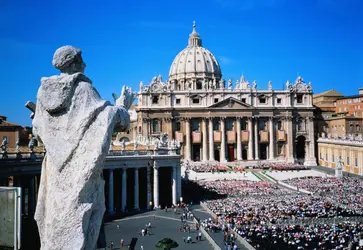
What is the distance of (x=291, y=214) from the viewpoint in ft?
104

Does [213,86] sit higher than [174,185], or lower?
higher

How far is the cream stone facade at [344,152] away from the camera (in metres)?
59.8

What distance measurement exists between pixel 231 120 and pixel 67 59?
7441cm

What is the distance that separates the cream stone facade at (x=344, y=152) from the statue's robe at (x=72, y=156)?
196ft

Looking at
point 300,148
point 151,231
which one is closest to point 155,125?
point 300,148

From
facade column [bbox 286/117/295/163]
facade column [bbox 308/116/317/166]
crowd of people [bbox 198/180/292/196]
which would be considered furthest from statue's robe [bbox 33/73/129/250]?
facade column [bbox 308/116/317/166]

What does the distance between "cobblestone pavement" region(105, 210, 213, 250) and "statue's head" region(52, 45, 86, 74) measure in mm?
20510

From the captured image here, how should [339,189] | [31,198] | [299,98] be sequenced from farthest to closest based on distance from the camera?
[299,98], [339,189], [31,198]

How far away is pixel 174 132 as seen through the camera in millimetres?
77688

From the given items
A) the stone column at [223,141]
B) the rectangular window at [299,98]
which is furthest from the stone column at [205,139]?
the rectangular window at [299,98]

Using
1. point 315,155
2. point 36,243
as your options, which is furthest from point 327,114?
point 36,243

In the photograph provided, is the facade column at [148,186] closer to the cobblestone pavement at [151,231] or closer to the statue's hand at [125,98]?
the cobblestone pavement at [151,231]

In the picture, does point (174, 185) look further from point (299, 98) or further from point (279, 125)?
point (299, 98)

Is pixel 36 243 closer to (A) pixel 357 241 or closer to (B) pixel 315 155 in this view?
(A) pixel 357 241
